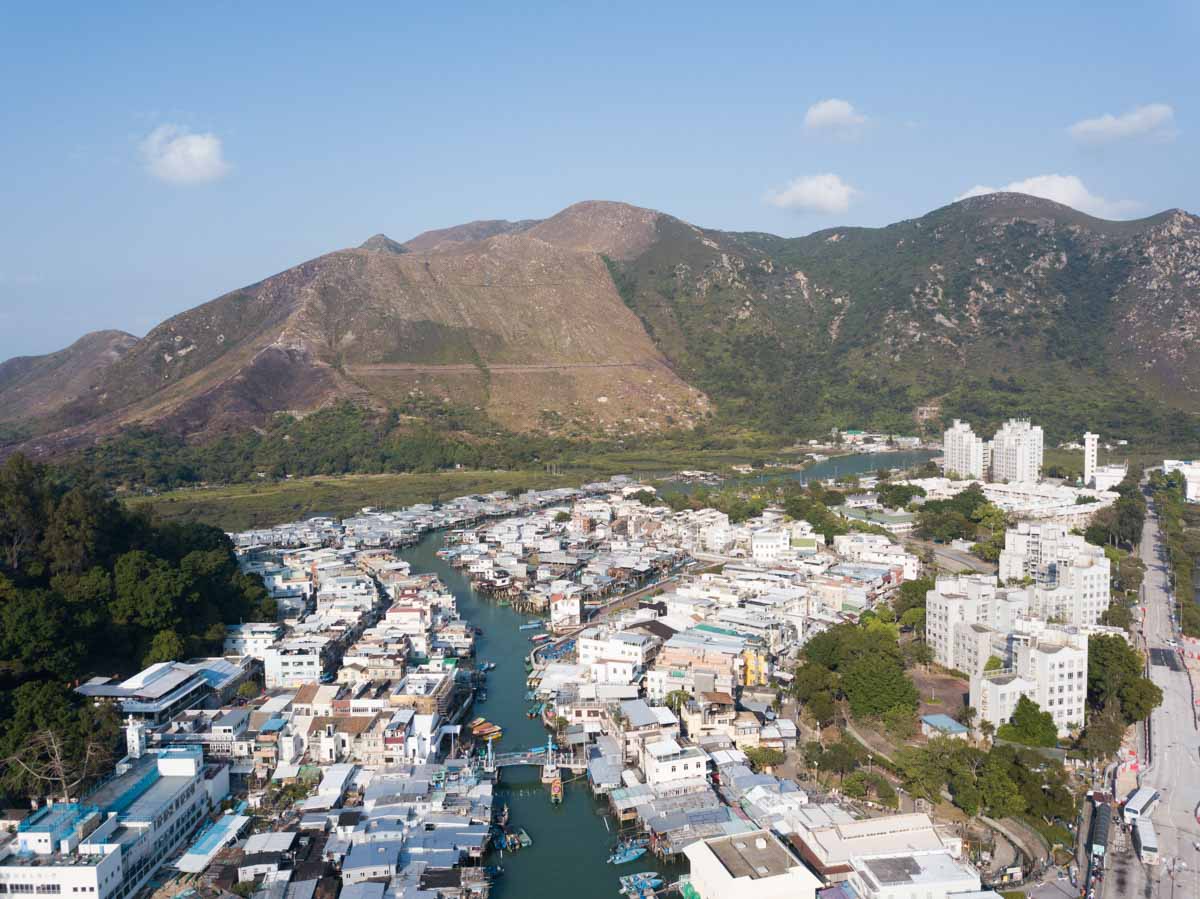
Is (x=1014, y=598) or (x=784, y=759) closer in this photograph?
(x=784, y=759)

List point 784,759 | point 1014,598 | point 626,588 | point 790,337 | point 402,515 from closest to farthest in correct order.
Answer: point 784,759 → point 1014,598 → point 626,588 → point 402,515 → point 790,337

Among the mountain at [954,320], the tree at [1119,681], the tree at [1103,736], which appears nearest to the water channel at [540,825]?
the tree at [1103,736]

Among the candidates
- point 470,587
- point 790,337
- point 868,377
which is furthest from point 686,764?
point 790,337

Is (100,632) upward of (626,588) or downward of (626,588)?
upward

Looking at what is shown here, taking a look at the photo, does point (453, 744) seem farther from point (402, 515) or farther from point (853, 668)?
point (402, 515)

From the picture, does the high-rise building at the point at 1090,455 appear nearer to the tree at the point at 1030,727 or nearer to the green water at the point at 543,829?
the tree at the point at 1030,727

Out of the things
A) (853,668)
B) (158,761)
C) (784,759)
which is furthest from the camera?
(853,668)
